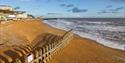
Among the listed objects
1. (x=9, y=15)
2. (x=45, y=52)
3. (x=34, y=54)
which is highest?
(x=34, y=54)

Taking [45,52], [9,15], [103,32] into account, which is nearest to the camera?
[45,52]

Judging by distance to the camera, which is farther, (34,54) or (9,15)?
(9,15)

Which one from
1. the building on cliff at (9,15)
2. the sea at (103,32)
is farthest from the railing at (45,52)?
the building on cliff at (9,15)

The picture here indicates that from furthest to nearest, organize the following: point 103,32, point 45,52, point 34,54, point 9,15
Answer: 1. point 9,15
2. point 103,32
3. point 45,52
4. point 34,54

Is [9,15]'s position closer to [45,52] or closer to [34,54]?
[45,52]

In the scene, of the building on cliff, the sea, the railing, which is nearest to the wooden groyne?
the railing

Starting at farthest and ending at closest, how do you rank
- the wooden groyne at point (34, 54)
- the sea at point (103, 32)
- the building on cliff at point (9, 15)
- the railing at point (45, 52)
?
the building on cliff at point (9, 15) < the sea at point (103, 32) < the railing at point (45, 52) < the wooden groyne at point (34, 54)

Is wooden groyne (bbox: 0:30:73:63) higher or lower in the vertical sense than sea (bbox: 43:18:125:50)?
higher

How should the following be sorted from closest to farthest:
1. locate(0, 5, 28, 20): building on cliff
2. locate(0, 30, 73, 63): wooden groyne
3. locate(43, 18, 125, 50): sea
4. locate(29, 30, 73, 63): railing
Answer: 1. locate(0, 30, 73, 63): wooden groyne
2. locate(29, 30, 73, 63): railing
3. locate(43, 18, 125, 50): sea
4. locate(0, 5, 28, 20): building on cliff

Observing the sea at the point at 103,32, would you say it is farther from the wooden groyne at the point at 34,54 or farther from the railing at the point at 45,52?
the wooden groyne at the point at 34,54

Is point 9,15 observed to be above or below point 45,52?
below

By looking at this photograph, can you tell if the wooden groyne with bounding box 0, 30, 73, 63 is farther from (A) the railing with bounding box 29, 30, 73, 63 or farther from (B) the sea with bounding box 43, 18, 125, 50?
(B) the sea with bounding box 43, 18, 125, 50

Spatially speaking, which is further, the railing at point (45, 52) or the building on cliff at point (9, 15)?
the building on cliff at point (9, 15)

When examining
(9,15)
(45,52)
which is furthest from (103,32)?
(9,15)
